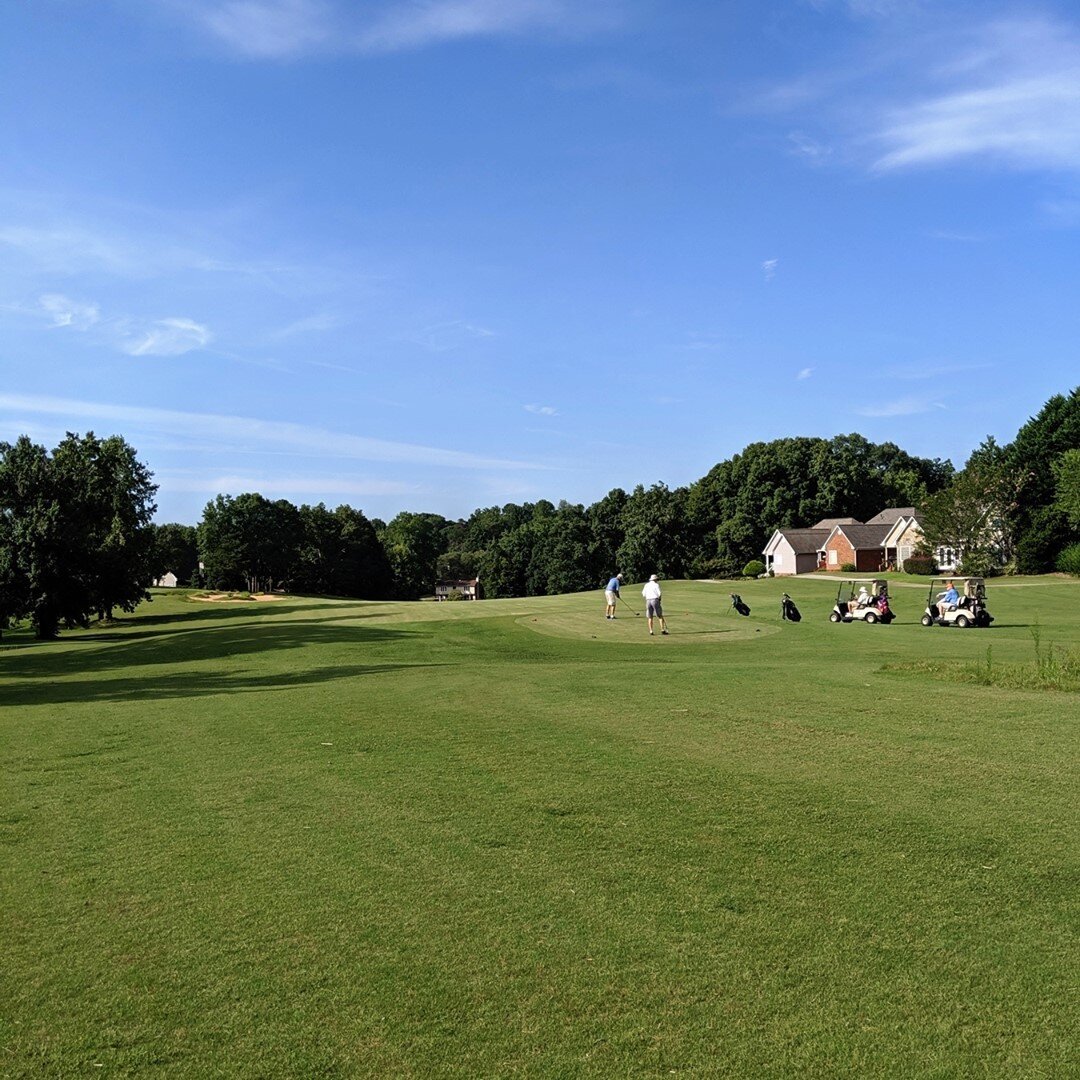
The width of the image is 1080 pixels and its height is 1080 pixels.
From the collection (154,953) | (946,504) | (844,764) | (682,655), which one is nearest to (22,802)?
(154,953)

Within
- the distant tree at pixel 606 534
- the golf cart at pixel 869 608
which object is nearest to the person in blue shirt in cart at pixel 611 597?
the golf cart at pixel 869 608

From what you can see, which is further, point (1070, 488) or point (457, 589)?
point (457, 589)

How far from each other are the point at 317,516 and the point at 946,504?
6974 centimetres

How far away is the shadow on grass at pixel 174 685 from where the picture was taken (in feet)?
62.7

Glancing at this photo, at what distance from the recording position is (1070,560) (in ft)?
217

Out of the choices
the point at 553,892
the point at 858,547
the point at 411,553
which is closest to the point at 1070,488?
the point at 858,547

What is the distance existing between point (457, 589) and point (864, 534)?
8184 cm

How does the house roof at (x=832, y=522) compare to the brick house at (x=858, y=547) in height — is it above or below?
above

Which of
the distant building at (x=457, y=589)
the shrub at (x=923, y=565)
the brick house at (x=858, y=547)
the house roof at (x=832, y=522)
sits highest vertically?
the house roof at (x=832, y=522)

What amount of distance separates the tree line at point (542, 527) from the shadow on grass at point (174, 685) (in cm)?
2566

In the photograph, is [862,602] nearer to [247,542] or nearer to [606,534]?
[247,542]

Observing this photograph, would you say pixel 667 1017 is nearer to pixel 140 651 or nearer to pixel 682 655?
pixel 682 655

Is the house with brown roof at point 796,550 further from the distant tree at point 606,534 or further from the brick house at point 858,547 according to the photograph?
the distant tree at point 606,534

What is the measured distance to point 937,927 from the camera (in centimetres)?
547
